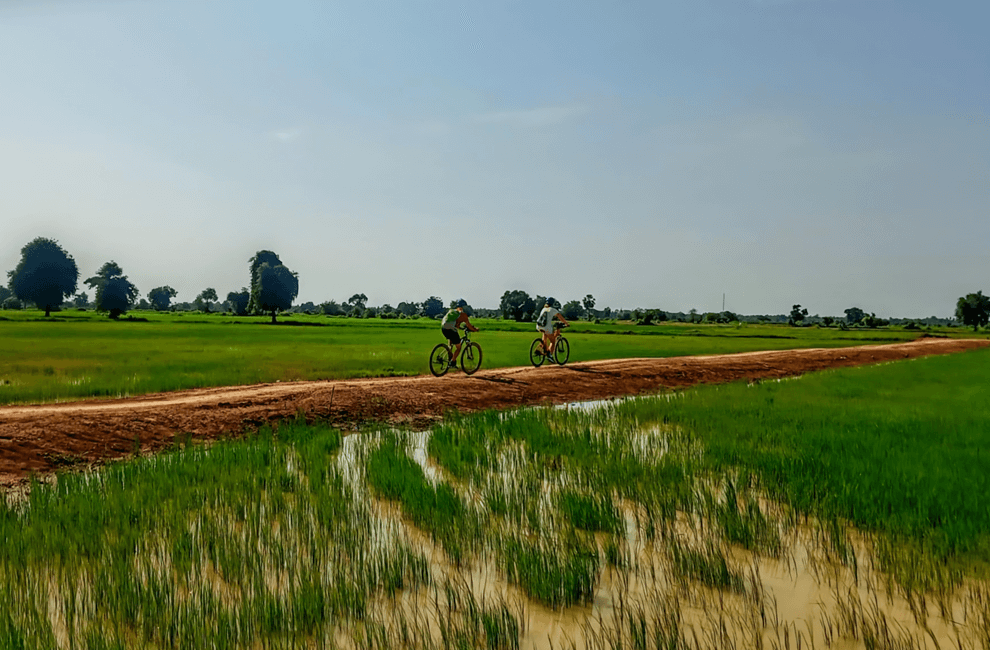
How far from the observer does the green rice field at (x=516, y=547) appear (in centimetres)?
405

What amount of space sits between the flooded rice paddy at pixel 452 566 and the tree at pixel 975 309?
189m

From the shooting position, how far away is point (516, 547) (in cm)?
532

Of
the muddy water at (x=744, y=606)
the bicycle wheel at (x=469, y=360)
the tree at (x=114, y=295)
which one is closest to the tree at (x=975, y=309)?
the bicycle wheel at (x=469, y=360)

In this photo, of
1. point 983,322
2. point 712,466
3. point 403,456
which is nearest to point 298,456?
point 403,456

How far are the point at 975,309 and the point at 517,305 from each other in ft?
404

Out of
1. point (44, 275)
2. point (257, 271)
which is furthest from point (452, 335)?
point (44, 275)

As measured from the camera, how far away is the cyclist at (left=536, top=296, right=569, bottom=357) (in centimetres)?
2005

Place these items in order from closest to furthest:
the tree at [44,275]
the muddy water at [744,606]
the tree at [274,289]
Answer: the muddy water at [744,606] < the tree at [44,275] < the tree at [274,289]

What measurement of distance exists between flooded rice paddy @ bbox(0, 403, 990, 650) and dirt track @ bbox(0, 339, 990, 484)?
2.18 meters

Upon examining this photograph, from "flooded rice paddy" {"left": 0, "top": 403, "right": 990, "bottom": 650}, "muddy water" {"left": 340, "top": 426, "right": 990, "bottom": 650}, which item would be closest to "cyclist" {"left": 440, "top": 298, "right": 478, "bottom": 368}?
"flooded rice paddy" {"left": 0, "top": 403, "right": 990, "bottom": 650}

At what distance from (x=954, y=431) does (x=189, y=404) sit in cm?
1576

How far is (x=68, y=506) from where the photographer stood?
6.75 m

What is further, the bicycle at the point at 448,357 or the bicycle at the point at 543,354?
the bicycle at the point at 543,354

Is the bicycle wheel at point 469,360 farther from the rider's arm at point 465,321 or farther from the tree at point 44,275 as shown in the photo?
the tree at point 44,275
